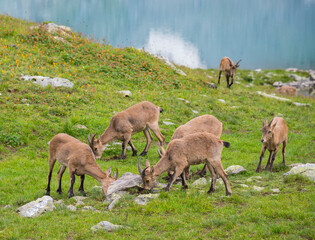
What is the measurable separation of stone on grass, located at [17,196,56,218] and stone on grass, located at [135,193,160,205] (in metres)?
2.01

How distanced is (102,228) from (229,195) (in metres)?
3.52

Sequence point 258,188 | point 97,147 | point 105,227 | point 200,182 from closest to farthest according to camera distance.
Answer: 1. point 105,227
2. point 258,188
3. point 200,182
4. point 97,147

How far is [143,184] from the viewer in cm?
981

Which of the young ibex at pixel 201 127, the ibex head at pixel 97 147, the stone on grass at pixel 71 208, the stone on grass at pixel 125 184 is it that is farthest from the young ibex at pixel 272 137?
the stone on grass at pixel 71 208

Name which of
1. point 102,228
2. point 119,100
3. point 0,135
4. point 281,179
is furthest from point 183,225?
point 119,100

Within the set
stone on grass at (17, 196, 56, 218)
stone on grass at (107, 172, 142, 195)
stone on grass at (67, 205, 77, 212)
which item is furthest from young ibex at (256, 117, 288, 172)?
stone on grass at (17, 196, 56, 218)

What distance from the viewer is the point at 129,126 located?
1487cm

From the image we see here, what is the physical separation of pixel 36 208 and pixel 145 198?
2.53 metres

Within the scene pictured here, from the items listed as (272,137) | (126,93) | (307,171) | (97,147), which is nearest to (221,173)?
(307,171)

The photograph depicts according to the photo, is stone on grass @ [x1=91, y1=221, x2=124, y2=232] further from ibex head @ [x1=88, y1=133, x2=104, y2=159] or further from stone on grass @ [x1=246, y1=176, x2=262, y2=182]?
ibex head @ [x1=88, y1=133, x2=104, y2=159]

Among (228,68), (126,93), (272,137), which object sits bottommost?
(272,137)

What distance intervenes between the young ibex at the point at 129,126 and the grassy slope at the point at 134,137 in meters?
0.66

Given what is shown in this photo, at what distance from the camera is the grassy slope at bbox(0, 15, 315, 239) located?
7648mm

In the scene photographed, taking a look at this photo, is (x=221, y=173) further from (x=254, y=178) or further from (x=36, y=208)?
(x=36, y=208)
